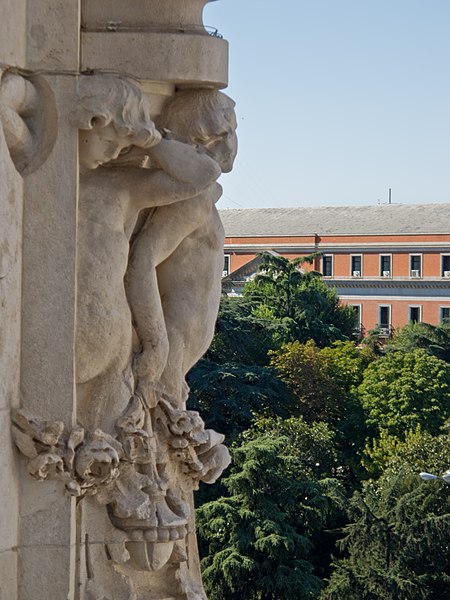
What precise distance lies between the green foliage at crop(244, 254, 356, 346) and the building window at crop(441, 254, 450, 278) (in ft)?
61.9

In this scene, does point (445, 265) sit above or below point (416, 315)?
above

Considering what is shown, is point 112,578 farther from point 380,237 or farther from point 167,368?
point 380,237

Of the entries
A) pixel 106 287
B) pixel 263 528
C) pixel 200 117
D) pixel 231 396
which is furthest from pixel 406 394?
pixel 106 287

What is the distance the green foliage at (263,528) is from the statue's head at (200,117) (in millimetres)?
38615

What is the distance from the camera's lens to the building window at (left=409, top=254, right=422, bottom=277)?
103312 millimetres

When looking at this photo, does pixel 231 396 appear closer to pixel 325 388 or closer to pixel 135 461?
pixel 325 388

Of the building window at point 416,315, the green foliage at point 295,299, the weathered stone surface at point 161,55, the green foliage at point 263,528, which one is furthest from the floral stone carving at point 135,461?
the building window at point 416,315

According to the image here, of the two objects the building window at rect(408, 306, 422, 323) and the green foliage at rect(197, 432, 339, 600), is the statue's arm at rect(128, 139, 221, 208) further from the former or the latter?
the building window at rect(408, 306, 422, 323)

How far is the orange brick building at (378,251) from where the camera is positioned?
102938 millimetres

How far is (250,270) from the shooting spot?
95125mm

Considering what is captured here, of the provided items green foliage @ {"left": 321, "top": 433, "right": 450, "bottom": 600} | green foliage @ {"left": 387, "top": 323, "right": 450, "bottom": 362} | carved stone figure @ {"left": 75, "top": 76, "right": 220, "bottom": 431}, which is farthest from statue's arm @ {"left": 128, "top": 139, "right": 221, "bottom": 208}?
green foliage @ {"left": 387, "top": 323, "right": 450, "bottom": 362}

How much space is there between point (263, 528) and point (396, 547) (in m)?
3.37

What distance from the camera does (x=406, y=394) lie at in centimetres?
7006

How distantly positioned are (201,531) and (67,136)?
4189cm
